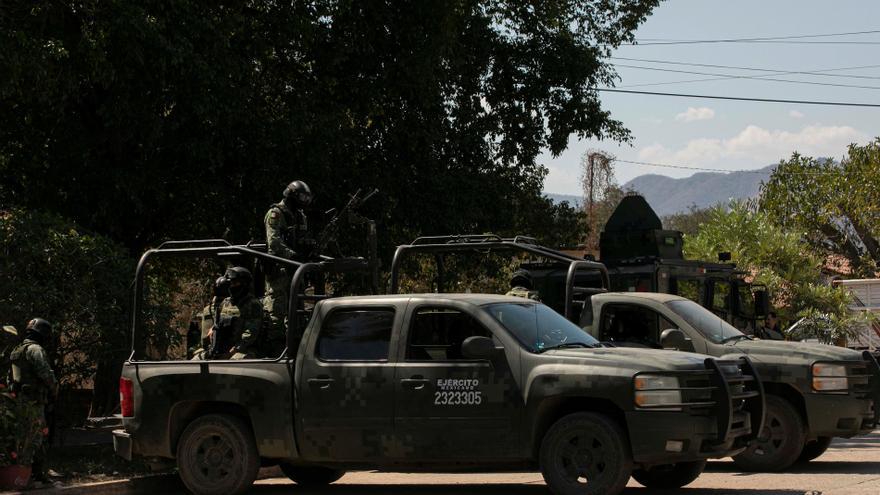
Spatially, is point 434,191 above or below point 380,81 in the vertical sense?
below

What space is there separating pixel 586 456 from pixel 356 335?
2.33 metres

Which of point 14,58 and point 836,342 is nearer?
point 14,58

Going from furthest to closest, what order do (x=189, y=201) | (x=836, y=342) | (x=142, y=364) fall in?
(x=836, y=342), (x=189, y=201), (x=142, y=364)

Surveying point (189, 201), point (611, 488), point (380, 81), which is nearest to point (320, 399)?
point (611, 488)

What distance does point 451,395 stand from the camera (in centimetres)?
1055

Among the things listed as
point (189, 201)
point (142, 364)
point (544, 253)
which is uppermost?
point (189, 201)

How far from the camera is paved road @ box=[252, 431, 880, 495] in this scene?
1131cm

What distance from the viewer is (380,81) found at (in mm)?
22375

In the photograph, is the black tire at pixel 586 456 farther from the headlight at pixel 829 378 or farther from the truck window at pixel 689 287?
the truck window at pixel 689 287

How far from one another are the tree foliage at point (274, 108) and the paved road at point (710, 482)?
21.9 feet

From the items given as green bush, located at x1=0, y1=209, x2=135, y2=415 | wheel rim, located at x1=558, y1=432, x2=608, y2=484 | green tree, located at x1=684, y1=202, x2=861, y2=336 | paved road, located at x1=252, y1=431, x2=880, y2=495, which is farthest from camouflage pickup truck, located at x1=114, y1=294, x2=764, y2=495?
green tree, located at x1=684, y1=202, x2=861, y2=336

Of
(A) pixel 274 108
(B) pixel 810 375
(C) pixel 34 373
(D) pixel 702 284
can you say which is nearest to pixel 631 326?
(B) pixel 810 375

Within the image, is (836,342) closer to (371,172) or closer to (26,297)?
(371,172)

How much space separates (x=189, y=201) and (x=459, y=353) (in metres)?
11.3
